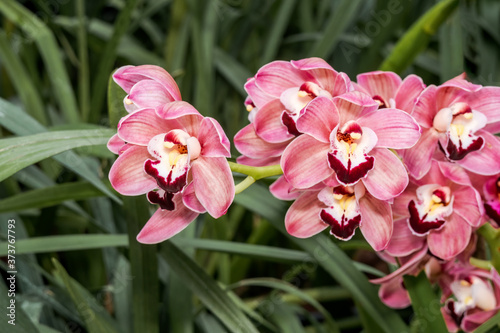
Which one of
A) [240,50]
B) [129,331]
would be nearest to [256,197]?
[129,331]

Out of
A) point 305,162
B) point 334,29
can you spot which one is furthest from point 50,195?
point 334,29

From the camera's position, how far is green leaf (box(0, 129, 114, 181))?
421 millimetres

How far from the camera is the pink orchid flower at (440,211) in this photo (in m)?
0.52

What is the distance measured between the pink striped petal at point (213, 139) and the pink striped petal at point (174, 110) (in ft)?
0.06

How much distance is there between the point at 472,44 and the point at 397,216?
→ 0.85m

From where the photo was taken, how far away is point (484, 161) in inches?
20.2

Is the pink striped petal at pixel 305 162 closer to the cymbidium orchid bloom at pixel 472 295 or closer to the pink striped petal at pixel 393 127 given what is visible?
the pink striped petal at pixel 393 127

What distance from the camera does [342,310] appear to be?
1.09 m

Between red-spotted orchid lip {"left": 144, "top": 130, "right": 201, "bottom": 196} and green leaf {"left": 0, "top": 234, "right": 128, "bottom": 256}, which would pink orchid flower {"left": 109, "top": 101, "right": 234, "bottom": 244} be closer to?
red-spotted orchid lip {"left": 144, "top": 130, "right": 201, "bottom": 196}

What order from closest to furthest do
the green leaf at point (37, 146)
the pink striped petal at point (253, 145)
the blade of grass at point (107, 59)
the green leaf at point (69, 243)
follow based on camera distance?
1. the green leaf at point (37, 146)
2. the pink striped petal at point (253, 145)
3. the green leaf at point (69, 243)
4. the blade of grass at point (107, 59)

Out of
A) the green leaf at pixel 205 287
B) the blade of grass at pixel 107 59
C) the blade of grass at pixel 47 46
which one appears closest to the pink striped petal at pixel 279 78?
the green leaf at pixel 205 287

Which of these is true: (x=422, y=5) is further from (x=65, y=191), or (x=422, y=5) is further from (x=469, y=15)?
(x=65, y=191)

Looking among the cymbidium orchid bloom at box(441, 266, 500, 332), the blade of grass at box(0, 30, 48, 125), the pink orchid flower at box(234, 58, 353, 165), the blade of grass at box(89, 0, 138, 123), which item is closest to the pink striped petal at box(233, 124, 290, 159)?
the pink orchid flower at box(234, 58, 353, 165)

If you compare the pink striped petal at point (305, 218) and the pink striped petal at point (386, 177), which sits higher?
the pink striped petal at point (386, 177)
